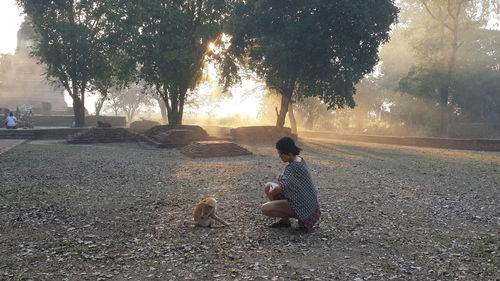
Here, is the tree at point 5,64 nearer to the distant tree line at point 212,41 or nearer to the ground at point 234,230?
the distant tree line at point 212,41

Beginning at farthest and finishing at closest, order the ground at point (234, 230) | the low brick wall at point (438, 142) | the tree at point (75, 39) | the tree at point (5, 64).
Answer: the tree at point (5, 64) → the tree at point (75, 39) → the low brick wall at point (438, 142) → the ground at point (234, 230)

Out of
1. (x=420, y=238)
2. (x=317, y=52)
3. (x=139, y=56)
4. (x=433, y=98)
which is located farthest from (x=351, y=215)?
(x=433, y=98)

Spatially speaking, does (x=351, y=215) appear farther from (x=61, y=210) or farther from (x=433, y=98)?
(x=433, y=98)

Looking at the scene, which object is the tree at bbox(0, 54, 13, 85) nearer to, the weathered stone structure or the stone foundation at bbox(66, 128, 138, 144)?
the stone foundation at bbox(66, 128, 138, 144)

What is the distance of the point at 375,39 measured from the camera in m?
25.7

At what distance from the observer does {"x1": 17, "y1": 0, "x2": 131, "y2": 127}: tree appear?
28.0 metres

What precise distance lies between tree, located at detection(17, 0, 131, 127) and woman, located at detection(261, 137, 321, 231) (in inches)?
965

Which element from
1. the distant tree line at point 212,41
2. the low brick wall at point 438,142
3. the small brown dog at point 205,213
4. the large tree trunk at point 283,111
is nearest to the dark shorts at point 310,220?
the small brown dog at point 205,213

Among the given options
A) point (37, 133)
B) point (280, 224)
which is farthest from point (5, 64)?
point (280, 224)

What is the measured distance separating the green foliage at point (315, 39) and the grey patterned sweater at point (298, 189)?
64.3 ft

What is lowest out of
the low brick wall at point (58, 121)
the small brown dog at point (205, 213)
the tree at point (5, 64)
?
A: the small brown dog at point (205, 213)

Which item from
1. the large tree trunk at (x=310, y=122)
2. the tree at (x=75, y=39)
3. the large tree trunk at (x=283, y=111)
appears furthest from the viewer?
the large tree trunk at (x=310, y=122)

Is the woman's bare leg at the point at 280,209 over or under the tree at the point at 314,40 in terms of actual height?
under

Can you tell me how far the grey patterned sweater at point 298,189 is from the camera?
243 inches
